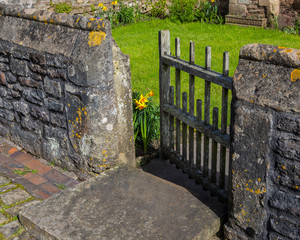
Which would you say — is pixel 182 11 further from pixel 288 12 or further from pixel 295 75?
pixel 295 75

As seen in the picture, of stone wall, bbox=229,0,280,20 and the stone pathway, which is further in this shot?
stone wall, bbox=229,0,280,20

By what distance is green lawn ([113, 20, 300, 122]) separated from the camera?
265 inches

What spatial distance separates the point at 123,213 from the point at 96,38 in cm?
136

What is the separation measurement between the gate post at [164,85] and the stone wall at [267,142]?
1.54 metres

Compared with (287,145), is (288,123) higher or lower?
higher

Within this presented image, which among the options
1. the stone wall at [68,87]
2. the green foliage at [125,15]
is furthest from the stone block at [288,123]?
the green foliage at [125,15]

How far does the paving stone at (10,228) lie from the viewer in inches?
118

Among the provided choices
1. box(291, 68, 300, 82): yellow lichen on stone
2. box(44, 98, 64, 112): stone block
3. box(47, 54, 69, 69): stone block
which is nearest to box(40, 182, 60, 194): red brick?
box(44, 98, 64, 112): stone block

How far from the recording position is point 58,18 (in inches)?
141

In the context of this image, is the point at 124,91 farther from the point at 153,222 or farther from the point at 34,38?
the point at 153,222

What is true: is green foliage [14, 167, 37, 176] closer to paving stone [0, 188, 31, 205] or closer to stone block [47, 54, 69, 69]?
paving stone [0, 188, 31, 205]

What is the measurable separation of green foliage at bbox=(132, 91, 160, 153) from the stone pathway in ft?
3.54

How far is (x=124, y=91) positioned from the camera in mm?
3641

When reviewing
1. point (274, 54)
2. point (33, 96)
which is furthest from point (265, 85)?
point (33, 96)
